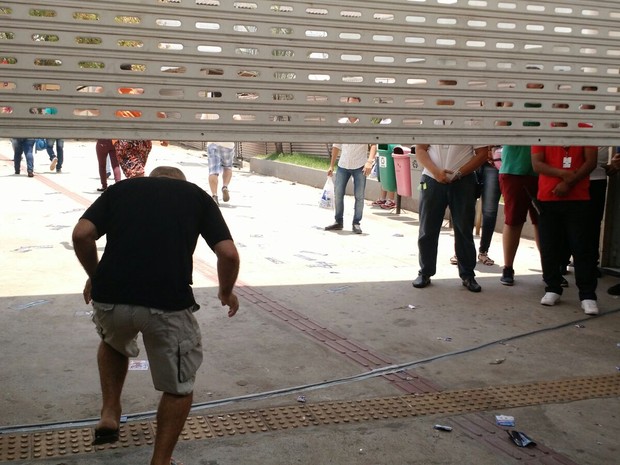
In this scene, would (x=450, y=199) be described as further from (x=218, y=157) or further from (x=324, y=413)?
(x=218, y=157)

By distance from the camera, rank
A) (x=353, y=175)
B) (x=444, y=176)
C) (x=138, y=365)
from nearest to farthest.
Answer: (x=138, y=365) → (x=444, y=176) → (x=353, y=175)

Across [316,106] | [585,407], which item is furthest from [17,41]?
[585,407]

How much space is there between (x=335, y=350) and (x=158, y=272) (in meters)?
2.54

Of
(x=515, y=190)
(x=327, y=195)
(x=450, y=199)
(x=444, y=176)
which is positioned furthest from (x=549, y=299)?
(x=327, y=195)

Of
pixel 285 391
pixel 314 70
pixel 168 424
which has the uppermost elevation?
pixel 314 70

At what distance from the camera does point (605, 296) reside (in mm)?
7980

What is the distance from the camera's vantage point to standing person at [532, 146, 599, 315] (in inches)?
281

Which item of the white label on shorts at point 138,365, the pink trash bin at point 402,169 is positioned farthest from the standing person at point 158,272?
the pink trash bin at point 402,169

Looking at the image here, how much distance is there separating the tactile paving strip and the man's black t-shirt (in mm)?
960

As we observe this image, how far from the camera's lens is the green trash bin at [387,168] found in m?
13.0

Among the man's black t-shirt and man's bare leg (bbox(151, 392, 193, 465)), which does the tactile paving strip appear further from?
the man's black t-shirt

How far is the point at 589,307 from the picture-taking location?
7270mm

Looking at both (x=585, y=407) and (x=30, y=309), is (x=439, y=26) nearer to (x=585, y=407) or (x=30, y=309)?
(x=585, y=407)

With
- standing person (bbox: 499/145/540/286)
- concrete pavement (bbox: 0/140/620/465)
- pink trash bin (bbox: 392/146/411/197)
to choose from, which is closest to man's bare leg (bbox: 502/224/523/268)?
standing person (bbox: 499/145/540/286)
